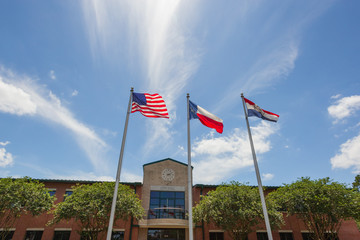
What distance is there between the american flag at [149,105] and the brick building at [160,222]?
12471 millimetres

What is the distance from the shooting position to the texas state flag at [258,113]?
13648 millimetres

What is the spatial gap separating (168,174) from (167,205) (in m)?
3.43

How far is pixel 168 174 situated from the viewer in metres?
25.0

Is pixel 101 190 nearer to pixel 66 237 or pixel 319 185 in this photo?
pixel 66 237

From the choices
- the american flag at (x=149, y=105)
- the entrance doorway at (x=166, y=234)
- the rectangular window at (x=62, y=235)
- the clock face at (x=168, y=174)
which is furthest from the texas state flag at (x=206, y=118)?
the rectangular window at (x=62, y=235)

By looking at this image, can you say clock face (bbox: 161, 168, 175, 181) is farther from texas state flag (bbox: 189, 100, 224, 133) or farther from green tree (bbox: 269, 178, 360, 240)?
texas state flag (bbox: 189, 100, 224, 133)

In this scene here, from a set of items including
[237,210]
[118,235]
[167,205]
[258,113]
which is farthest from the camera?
[167,205]

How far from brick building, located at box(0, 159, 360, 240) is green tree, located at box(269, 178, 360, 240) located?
4.31 m

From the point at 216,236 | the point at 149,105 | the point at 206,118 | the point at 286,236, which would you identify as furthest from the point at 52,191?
the point at 286,236

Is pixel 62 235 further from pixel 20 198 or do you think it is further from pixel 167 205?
pixel 167 205

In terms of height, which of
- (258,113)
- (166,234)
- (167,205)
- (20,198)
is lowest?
(166,234)

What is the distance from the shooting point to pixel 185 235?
72.1ft

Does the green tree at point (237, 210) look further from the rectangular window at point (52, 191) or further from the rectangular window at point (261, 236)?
the rectangular window at point (52, 191)

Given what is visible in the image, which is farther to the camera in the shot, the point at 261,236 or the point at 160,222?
the point at 261,236
